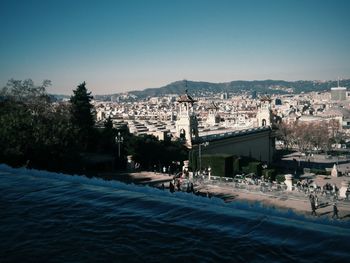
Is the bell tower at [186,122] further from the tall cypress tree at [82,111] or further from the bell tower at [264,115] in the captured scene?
the bell tower at [264,115]

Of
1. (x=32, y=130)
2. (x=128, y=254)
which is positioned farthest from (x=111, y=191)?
(x=32, y=130)

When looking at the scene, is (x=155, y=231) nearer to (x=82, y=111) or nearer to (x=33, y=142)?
(x=33, y=142)

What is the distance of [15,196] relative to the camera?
1177 centimetres

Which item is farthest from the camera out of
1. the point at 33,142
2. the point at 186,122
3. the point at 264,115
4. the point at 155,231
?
the point at 264,115

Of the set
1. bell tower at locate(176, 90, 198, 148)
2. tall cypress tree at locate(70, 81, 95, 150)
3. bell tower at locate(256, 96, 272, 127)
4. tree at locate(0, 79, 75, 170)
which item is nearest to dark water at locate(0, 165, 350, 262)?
tree at locate(0, 79, 75, 170)

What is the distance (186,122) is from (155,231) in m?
25.9

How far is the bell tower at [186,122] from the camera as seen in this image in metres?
33.8

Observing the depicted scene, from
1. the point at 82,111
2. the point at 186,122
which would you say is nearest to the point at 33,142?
the point at 82,111

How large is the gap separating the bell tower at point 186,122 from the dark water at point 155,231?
22.3m

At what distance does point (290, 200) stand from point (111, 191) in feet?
36.0

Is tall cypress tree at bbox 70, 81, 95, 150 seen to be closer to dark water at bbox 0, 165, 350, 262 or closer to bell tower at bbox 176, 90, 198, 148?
bell tower at bbox 176, 90, 198, 148

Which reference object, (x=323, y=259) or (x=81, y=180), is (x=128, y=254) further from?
(x=81, y=180)

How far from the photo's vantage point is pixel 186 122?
33.9 m

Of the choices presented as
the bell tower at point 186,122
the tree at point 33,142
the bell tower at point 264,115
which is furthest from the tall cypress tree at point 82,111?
the bell tower at point 264,115
